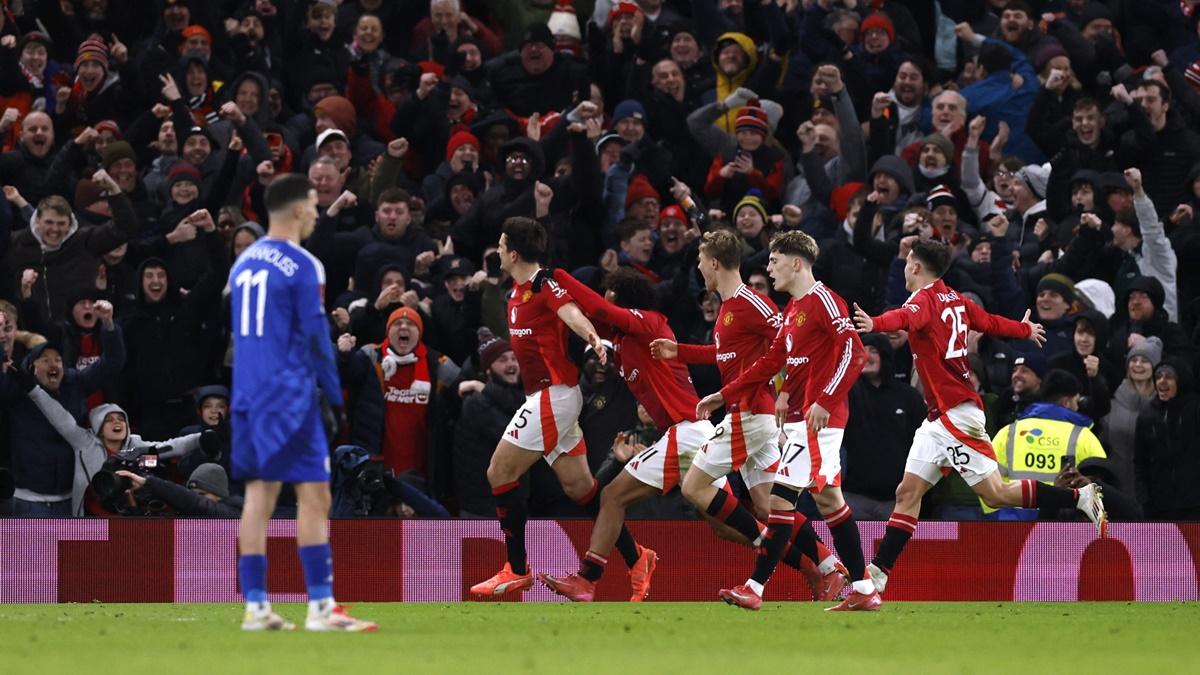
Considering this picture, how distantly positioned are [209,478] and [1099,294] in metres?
8.11

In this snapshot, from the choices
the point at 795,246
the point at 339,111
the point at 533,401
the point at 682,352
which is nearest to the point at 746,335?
the point at 682,352

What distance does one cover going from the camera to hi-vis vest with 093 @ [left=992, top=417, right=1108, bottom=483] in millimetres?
15484

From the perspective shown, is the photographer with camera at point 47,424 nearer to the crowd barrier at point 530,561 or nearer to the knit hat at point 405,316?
the crowd barrier at point 530,561

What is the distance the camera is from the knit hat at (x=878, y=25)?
68.7 ft

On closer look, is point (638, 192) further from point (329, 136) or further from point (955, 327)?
point (955, 327)

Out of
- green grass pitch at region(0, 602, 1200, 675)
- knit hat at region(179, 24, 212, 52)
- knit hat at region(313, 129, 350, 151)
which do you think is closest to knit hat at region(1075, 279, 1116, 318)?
green grass pitch at region(0, 602, 1200, 675)

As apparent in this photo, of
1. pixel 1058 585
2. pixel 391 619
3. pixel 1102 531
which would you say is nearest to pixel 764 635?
pixel 391 619

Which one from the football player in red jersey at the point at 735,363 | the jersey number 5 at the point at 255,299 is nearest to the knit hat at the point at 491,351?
the football player in red jersey at the point at 735,363

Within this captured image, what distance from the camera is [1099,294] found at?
17719mm

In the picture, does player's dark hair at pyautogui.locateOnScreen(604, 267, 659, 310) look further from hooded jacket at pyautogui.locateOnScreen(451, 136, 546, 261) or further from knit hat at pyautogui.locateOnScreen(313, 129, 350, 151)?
knit hat at pyautogui.locateOnScreen(313, 129, 350, 151)

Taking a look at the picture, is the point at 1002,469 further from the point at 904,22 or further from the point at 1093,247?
the point at 904,22

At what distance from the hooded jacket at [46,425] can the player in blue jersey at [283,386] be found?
20.6 feet

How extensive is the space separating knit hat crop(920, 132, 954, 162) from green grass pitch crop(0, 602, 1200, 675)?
6392mm

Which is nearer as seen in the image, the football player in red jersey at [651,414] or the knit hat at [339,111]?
the football player in red jersey at [651,414]
